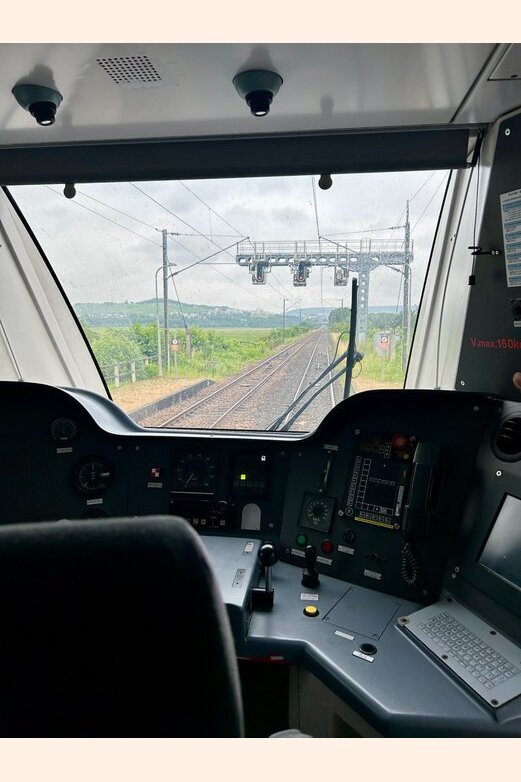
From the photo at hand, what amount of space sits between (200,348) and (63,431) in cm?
77

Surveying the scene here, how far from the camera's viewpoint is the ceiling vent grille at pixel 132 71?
4.43 ft

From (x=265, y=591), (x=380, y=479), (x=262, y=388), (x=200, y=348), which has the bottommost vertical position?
(x=265, y=591)

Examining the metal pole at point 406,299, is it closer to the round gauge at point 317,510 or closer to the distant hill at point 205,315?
the distant hill at point 205,315

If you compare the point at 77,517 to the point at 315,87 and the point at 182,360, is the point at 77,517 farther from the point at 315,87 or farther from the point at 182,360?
the point at 315,87

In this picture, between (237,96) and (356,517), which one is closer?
(237,96)

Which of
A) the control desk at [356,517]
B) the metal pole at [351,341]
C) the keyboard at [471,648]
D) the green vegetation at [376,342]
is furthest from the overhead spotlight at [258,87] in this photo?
the keyboard at [471,648]

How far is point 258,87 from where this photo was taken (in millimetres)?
1414

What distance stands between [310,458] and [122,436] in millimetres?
892

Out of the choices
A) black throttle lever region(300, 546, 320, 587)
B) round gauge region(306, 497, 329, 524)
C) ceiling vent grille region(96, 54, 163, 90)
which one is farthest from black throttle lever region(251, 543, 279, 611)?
ceiling vent grille region(96, 54, 163, 90)

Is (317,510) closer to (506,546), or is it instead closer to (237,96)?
(506,546)

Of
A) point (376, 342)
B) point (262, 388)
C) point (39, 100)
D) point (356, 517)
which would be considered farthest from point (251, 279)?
point (356, 517)

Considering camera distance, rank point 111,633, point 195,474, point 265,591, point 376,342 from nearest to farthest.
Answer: point 111,633, point 265,591, point 195,474, point 376,342

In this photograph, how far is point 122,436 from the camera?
2.23 m

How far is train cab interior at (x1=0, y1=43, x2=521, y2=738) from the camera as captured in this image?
622mm
